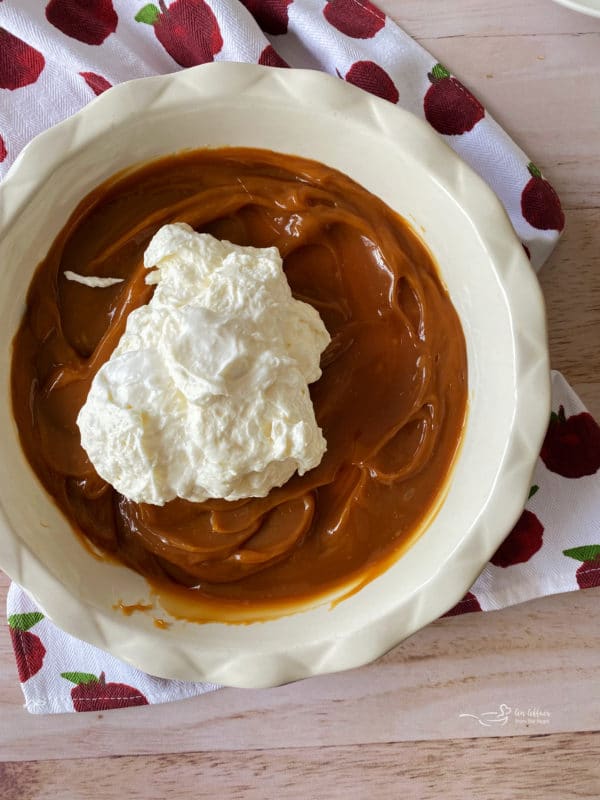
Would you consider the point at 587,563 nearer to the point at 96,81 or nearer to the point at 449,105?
the point at 449,105

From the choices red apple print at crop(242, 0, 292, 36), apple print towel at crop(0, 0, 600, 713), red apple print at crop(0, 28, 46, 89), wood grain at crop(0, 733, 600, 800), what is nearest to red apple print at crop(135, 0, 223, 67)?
apple print towel at crop(0, 0, 600, 713)

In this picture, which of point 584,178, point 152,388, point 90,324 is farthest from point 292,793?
point 584,178

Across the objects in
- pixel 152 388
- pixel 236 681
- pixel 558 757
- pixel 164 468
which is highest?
pixel 152 388

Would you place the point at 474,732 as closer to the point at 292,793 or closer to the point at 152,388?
the point at 292,793

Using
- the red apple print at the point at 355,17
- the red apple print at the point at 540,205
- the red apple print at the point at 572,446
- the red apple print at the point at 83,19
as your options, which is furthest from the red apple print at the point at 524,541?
the red apple print at the point at 83,19

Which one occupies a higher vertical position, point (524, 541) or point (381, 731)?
point (524, 541)

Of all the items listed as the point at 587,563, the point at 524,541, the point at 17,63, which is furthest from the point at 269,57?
the point at 587,563

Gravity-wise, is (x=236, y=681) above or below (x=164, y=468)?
below
